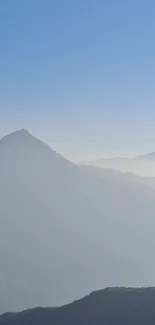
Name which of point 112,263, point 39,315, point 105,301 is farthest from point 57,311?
point 112,263

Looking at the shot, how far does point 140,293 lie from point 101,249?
132473 mm

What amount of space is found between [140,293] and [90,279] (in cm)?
10751

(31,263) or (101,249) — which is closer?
(31,263)

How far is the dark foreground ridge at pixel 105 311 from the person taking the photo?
57.3 m

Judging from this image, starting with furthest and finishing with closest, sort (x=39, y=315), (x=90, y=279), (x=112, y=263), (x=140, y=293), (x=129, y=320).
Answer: (x=112, y=263) → (x=90, y=279) → (x=39, y=315) → (x=140, y=293) → (x=129, y=320)

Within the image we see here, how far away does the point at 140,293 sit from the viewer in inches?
2406

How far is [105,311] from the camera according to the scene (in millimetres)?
59938

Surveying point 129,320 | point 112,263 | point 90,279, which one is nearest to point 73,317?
point 129,320

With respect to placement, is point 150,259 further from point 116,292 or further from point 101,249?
point 116,292

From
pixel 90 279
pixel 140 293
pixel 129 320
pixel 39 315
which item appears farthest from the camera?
pixel 90 279

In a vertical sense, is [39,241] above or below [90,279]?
above

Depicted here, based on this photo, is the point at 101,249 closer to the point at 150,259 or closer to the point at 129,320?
the point at 150,259

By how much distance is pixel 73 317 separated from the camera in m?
61.7

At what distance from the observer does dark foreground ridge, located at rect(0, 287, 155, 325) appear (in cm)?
5734
